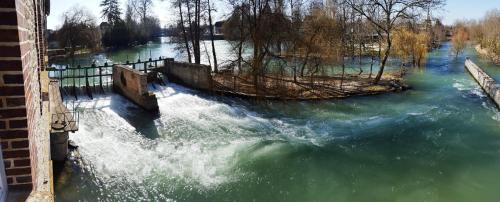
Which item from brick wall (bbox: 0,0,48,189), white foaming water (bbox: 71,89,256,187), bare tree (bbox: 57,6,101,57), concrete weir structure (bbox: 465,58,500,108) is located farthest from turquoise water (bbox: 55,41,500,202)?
bare tree (bbox: 57,6,101,57)

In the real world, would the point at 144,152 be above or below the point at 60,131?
below

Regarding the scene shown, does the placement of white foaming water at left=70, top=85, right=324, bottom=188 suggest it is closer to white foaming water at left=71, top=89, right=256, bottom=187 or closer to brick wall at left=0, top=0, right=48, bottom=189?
white foaming water at left=71, top=89, right=256, bottom=187

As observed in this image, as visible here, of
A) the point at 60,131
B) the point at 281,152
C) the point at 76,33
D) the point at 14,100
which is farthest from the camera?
the point at 76,33

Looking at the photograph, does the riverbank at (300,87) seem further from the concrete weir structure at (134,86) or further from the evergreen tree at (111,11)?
the evergreen tree at (111,11)

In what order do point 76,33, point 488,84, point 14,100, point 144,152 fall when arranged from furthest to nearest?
point 76,33 → point 488,84 → point 144,152 → point 14,100

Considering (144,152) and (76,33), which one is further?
(76,33)

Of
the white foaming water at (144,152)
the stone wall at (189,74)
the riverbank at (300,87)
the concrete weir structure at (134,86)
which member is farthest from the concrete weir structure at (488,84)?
the concrete weir structure at (134,86)

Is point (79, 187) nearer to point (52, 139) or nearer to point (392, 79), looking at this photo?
point (52, 139)

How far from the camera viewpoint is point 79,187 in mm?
10484

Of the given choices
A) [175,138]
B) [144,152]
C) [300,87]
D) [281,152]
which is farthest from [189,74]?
[281,152]

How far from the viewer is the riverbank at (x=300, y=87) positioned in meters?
21.6

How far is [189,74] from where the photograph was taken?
22.3 m

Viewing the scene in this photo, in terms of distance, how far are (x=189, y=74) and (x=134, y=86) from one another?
4.60 meters

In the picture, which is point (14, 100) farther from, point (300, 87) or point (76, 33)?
point (76, 33)
